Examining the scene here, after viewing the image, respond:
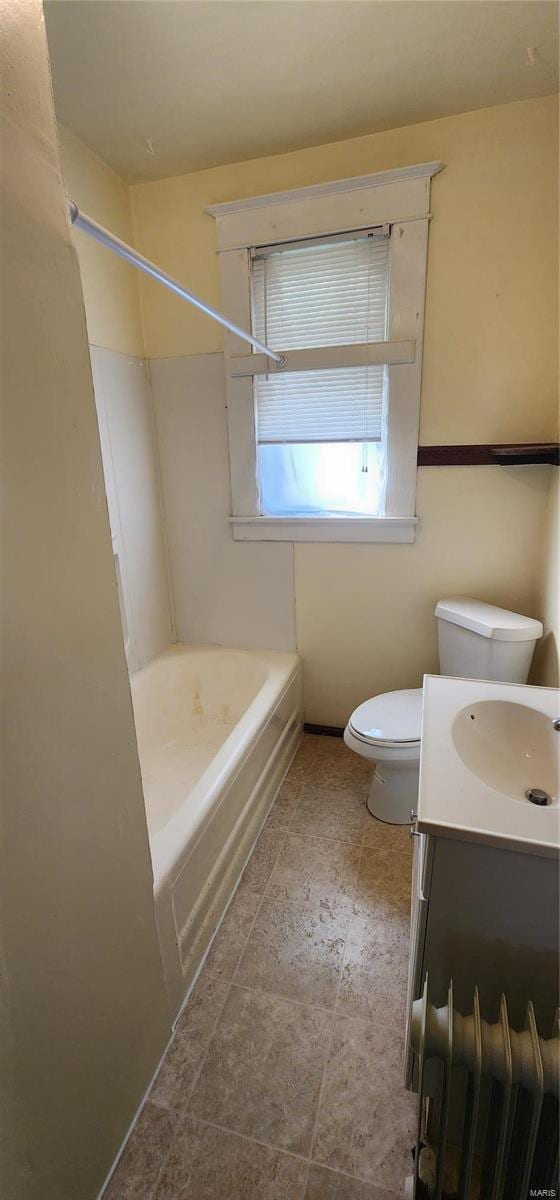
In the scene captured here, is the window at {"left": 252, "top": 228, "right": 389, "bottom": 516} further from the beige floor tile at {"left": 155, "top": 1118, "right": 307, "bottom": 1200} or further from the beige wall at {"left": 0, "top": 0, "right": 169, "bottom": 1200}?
the beige floor tile at {"left": 155, "top": 1118, "right": 307, "bottom": 1200}

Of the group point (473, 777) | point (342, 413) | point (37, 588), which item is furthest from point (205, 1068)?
point (342, 413)

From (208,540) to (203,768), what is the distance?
104 cm

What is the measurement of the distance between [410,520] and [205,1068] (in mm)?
1816

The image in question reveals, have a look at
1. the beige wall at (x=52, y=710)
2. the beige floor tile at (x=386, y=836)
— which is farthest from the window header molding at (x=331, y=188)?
the beige floor tile at (x=386, y=836)

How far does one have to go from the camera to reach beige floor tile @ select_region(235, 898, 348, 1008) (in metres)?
1.32

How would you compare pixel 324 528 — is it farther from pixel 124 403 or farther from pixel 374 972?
pixel 374 972

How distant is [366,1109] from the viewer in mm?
1076

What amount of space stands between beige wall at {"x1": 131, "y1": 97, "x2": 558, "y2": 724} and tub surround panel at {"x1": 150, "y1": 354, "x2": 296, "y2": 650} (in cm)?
4

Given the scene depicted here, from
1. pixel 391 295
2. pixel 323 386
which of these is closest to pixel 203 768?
pixel 323 386

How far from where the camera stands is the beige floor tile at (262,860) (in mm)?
1632

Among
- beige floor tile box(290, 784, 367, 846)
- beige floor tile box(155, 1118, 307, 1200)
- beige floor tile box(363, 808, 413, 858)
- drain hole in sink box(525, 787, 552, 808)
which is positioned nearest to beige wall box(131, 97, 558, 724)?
beige floor tile box(290, 784, 367, 846)

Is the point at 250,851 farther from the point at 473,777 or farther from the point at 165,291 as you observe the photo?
the point at 165,291

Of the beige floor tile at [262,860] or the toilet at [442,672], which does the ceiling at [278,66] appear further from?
the beige floor tile at [262,860]

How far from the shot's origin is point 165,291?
2.09 metres
